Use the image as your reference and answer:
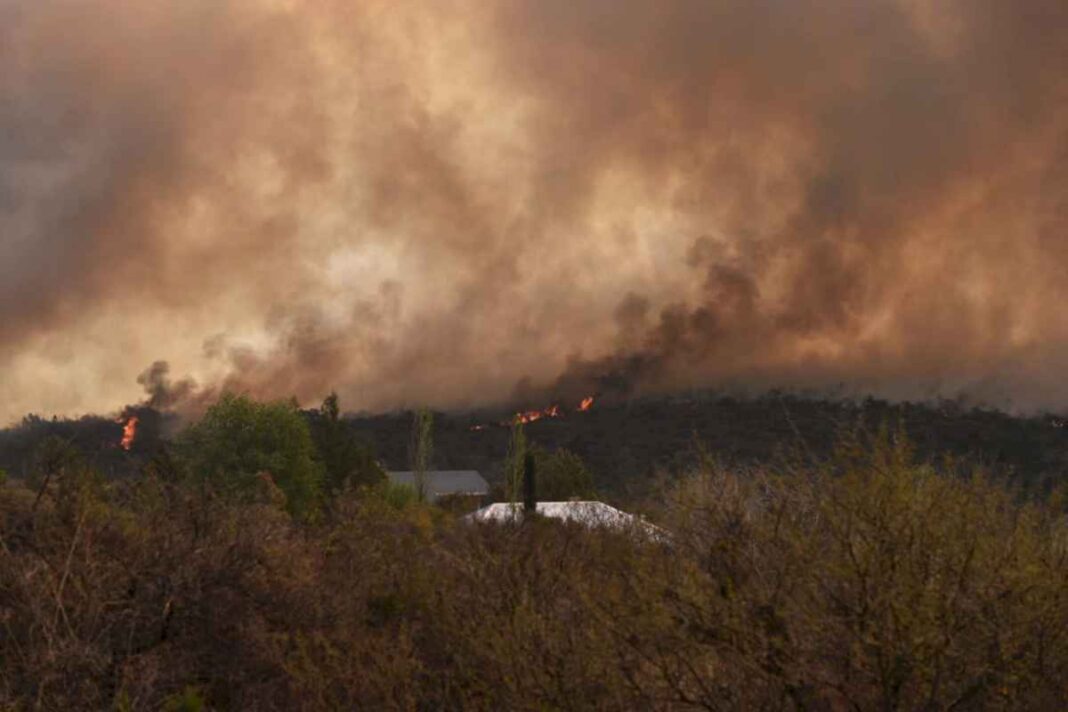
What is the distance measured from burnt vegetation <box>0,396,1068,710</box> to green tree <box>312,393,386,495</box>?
42.5 m

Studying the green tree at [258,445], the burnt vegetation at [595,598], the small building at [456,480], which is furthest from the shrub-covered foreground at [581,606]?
the small building at [456,480]

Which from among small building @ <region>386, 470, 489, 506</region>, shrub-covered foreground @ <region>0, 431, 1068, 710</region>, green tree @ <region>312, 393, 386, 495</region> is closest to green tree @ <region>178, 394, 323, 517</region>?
green tree @ <region>312, 393, 386, 495</region>

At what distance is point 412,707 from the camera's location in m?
10.9

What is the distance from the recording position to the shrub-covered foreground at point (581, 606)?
7.61 meters

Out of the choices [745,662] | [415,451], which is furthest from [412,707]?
[415,451]

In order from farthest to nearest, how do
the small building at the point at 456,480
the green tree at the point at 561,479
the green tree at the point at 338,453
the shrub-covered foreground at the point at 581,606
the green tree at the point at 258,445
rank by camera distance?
the small building at the point at 456,480 → the green tree at the point at 561,479 → the green tree at the point at 338,453 → the green tree at the point at 258,445 → the shrub-covered foreground at the point at 581,606

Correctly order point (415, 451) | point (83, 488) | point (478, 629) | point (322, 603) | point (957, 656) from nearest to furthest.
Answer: point (957, 656) < point (478, 629) < point (83, 488) < point (322, 603) < point (415, 451)

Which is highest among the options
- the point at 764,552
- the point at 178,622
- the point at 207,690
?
the point at 764,552

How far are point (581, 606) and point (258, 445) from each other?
51.5 meters

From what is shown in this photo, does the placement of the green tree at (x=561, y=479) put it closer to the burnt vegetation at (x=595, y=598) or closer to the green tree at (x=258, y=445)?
the green tree at (x=258, y=445)

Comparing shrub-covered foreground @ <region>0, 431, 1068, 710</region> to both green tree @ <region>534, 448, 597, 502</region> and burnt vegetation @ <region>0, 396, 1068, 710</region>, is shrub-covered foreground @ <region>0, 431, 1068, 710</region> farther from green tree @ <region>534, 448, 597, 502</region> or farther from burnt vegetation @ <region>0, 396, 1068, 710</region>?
green tree @ <region>534, 448, 597, 502</region>

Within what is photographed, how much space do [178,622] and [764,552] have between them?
7.81 metres

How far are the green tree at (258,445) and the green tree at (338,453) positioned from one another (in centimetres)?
207

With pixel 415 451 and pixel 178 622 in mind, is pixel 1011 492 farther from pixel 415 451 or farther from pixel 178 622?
pixel 415 451
